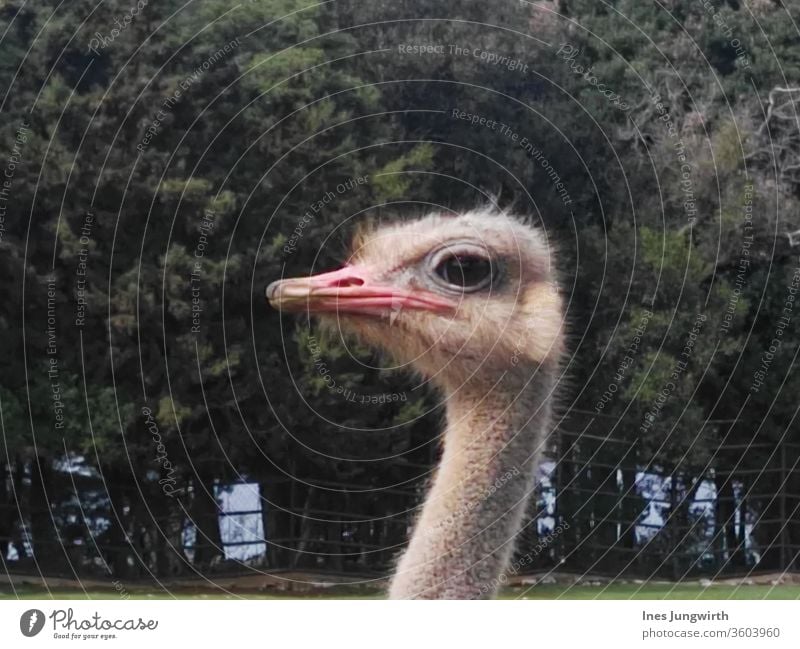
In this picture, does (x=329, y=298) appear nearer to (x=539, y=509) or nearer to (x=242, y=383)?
(x=242, y=383)

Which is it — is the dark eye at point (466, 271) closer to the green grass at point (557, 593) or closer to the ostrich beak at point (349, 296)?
the ostrich beak at point (349, 296)

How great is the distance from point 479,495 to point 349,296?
1.22 metres

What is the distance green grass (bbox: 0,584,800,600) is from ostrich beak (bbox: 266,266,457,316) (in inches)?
150

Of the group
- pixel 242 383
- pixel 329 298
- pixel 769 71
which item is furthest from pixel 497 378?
pixel 769 71

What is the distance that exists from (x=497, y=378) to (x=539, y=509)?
4.93m

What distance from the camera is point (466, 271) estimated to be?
748 cm

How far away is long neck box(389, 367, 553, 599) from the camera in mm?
7047

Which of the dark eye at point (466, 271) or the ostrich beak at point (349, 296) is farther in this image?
the dark eye at point (466, 271)

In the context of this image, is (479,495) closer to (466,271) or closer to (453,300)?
(453,300)

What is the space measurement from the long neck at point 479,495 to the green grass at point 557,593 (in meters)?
3.57

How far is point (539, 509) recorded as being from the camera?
39.9ft

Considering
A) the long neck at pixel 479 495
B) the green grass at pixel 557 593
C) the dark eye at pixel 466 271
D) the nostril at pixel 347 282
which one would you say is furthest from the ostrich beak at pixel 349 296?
the green grass at pixel 557 593

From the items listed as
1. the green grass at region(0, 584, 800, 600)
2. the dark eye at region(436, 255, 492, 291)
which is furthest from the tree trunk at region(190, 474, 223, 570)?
the dark eye at region(436, 255, 492, 291)

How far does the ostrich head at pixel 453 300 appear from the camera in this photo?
746 centimetres
